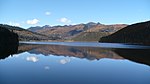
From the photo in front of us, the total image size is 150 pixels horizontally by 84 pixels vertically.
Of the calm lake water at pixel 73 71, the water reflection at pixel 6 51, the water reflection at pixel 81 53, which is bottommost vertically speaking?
the water reflection at pixel 81 53

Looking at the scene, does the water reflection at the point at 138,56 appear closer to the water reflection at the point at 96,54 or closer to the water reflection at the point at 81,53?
the water reflection at the point at 96,54

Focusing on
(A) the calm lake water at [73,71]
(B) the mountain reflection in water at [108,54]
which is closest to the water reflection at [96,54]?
(B) the mountain reflection in water at [108,54]

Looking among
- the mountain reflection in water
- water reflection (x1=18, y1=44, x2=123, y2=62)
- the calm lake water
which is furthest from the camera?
water reflection (x1=18, y1=44, x2=123, y2=62)

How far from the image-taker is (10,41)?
586ft

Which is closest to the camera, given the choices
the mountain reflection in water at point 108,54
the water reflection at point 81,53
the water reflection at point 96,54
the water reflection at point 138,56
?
the water reflection at point 138,56

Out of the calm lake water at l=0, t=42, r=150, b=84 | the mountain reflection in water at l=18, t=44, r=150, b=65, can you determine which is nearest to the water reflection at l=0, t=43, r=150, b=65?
the mountain reflection in water at l=18, t=44, r=150, b=65

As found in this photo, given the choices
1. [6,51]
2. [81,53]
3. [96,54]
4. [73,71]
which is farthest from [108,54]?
[73,71]

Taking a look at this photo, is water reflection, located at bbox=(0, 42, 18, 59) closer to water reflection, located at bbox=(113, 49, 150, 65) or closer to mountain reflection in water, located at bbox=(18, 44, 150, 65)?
mountain reflection in water, located at bbox=(18, 44, 150, 65)

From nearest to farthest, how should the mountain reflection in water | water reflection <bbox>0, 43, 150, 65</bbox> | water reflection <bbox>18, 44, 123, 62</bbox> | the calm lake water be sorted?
the calm lake water, water reflection <bbox>0, 43, 150, 65</bbox>, the mountain reflection in water, water reflection <bbox>18, 44, 123, 62</bbox>

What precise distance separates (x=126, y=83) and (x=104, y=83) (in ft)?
7.86

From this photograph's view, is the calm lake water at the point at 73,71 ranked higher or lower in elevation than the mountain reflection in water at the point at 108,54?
higher

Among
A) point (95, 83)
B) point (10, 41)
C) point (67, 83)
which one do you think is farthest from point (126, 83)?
point (10, 41)

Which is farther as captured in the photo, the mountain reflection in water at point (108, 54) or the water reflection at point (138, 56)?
the mountain reflection in water at point (108, 54)

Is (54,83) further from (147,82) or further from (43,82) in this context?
(147,82)
